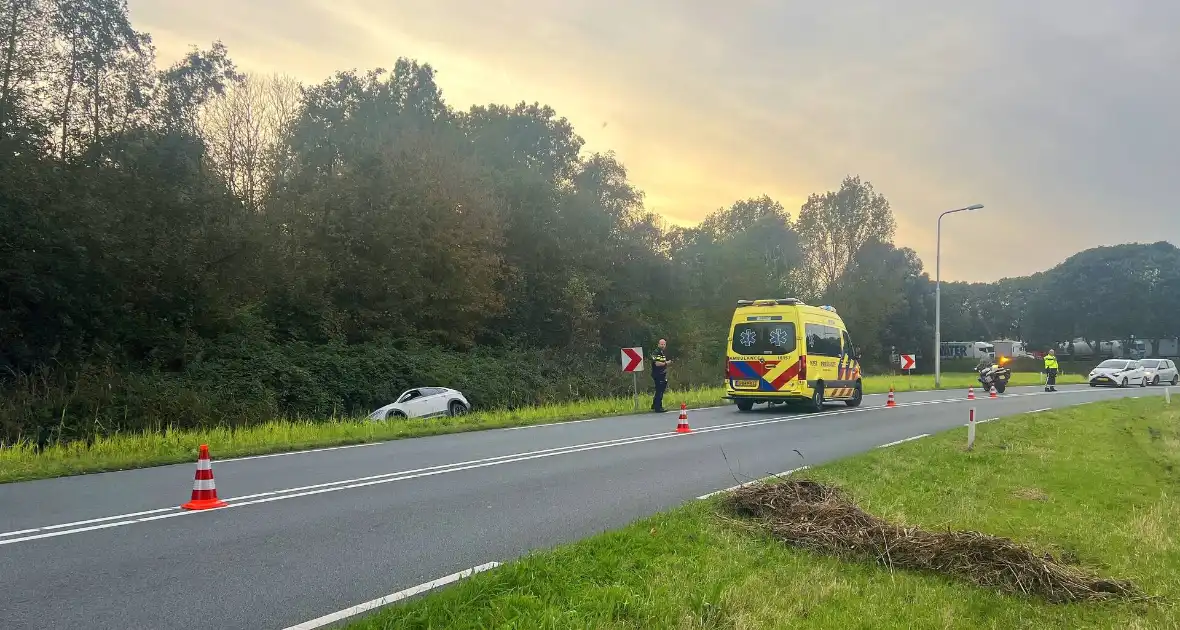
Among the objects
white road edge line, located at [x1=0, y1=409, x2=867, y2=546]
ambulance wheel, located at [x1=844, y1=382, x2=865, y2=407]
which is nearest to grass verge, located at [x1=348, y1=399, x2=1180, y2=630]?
white road edge line, located at [x1=0, y1=409, x2=867, y2=546]

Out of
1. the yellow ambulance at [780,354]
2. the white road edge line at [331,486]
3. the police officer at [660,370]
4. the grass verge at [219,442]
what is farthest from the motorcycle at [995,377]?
the white road edge line at [331,486]

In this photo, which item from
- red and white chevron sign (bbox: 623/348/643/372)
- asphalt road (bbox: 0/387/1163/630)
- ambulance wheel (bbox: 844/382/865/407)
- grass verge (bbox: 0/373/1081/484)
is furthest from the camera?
ambulance wheel (bbox: 844/382/865/407)

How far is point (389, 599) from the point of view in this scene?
Answer: 194 inches

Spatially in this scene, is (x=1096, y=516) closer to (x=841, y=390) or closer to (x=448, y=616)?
(x=448, y=616)

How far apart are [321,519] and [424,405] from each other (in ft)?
48.7

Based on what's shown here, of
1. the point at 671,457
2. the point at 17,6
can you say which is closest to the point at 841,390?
the point at 671,457

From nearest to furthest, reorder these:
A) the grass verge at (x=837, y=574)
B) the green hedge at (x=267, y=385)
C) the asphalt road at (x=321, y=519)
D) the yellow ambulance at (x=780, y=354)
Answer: the grass verge at (x=837, y=574), the asphalt road at (x=321, y=519), the green hedge at (x=267, y=385), the yellow ambulance at (x=780, y=354)

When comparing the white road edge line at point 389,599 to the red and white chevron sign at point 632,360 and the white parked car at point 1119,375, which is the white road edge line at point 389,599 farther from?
the white parked car at point 1119,375

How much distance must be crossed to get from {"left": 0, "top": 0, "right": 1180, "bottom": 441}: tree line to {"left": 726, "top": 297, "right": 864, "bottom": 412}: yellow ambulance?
11.5 metres

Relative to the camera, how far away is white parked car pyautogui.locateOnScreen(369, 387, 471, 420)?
2094 cm

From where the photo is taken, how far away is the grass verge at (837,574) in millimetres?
4480

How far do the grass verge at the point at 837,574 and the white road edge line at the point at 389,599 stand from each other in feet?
1.04

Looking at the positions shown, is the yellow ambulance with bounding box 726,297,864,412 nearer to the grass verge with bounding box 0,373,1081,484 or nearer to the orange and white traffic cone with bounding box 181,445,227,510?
the grass verge with bounding box 0,373,1081,484

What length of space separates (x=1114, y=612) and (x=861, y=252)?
57482 millimetres
